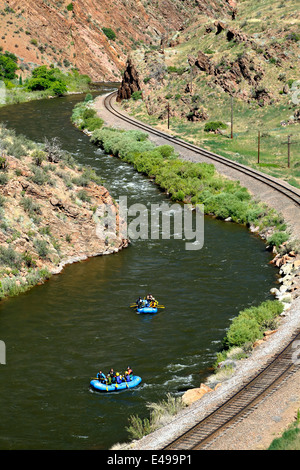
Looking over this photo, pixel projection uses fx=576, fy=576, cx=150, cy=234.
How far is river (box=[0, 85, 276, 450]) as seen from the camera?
22.5m

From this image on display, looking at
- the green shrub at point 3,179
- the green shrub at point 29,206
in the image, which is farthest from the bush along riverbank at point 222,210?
the green shrub at point 3,179

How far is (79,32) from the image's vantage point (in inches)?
5600

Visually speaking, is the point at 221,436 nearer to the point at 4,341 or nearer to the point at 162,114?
the point at 4,341

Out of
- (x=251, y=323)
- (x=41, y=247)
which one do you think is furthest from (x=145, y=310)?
(x=41, y=247)

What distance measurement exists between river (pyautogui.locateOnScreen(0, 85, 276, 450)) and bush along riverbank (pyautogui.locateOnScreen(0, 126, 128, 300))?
1.12m

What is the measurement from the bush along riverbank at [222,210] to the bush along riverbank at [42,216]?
1149 cm

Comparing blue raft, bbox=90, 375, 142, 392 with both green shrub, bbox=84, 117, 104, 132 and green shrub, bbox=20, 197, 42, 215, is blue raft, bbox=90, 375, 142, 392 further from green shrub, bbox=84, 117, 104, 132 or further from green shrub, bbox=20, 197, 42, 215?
green shrub, bbox=84, 117, 104, 132

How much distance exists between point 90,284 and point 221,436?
691 inches

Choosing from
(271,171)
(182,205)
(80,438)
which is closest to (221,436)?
(80,438)

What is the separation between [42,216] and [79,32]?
4542 inches

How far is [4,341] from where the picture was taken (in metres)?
28.1

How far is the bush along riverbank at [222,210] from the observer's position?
87.1ft

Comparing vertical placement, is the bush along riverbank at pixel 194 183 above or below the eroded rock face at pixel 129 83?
below

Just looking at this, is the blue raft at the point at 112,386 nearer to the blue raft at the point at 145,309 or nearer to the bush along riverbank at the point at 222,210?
the bush along riverbank at the point at 222,210
